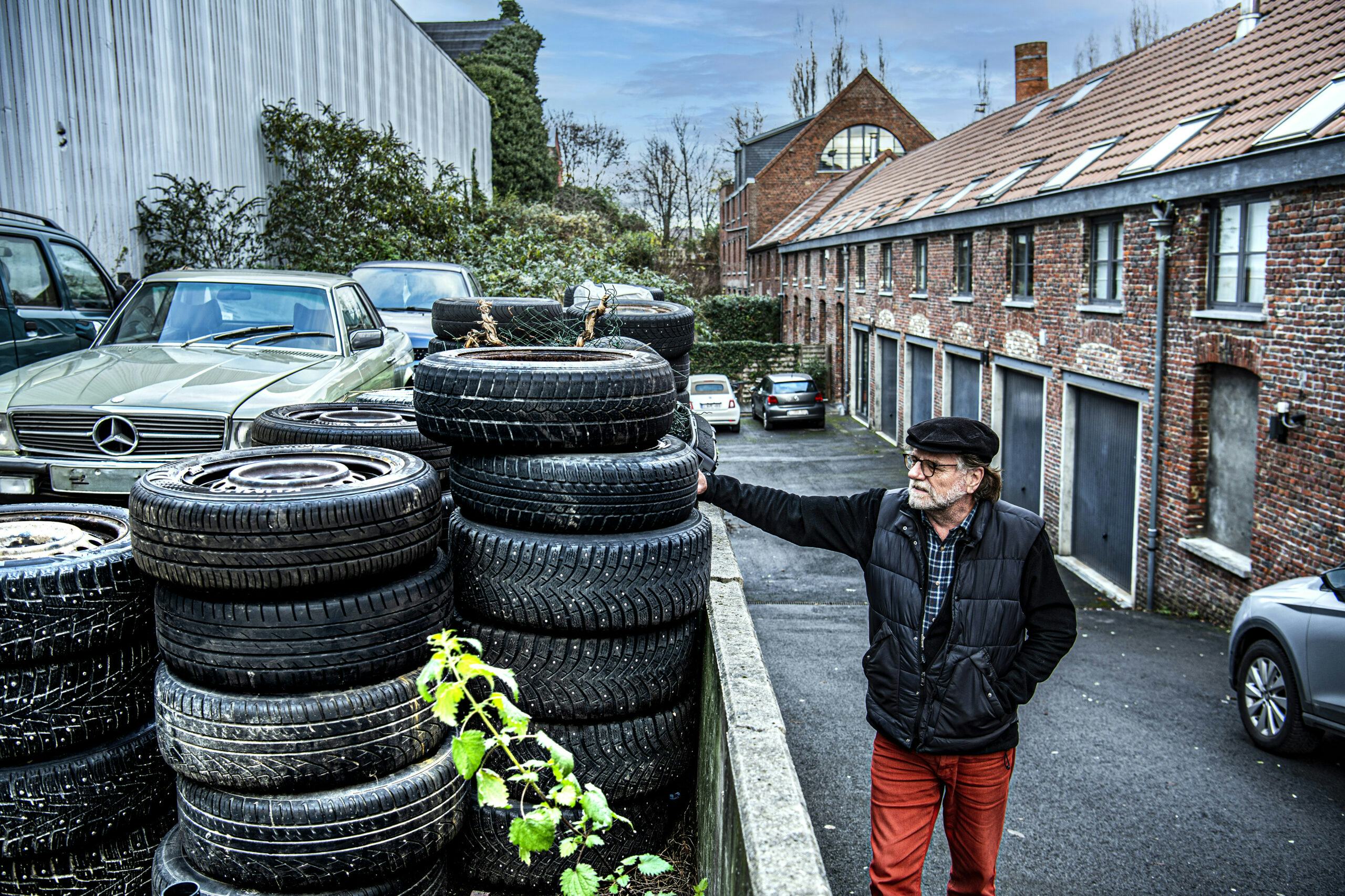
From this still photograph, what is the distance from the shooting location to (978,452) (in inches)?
146

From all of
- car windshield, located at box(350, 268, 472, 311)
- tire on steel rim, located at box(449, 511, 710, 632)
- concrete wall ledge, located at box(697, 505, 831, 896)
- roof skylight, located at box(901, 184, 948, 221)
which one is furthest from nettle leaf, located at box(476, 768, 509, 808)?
roof skylight, located at box(901, 184, 948, 221)

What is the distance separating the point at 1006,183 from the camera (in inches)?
801

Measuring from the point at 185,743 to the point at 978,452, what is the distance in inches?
113

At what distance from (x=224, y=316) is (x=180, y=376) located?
1.47 metres

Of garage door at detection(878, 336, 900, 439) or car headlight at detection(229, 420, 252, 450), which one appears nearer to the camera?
car headlight at detection(229, 420, 252, 450)

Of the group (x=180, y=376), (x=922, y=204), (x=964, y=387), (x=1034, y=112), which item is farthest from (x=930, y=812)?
(x=922, y=204)

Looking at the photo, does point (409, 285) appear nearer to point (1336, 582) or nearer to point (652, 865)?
point (1336, 582)

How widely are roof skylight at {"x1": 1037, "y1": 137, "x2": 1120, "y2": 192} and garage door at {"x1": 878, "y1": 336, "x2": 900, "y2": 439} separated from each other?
10607 mm

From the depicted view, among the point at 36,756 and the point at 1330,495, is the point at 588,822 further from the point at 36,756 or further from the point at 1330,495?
the point at 1330,495

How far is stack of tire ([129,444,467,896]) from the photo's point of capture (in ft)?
10.4

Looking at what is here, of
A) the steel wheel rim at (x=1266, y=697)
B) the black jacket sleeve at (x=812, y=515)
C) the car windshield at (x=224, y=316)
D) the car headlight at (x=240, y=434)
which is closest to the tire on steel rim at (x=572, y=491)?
the black jacket sleeve at (x=812, y=515)

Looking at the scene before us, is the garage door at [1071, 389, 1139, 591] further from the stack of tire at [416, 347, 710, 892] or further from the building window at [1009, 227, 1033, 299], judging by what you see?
the stack of tire at [416, 347, 710, 892]

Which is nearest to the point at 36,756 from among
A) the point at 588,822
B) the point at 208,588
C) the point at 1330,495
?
the point at 208,588

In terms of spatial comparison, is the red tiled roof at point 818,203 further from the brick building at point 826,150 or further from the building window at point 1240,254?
the building window at point 1240,254
